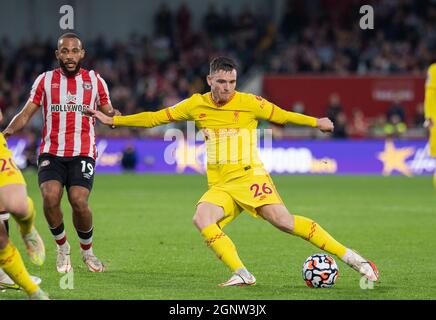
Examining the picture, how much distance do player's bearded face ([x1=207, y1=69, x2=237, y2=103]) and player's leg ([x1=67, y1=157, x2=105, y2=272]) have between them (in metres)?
1.56

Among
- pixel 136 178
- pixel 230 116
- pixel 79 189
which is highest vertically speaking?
pixel 230 116

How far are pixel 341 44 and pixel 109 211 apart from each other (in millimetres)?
16268

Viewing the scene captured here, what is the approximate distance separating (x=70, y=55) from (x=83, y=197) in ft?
4.35

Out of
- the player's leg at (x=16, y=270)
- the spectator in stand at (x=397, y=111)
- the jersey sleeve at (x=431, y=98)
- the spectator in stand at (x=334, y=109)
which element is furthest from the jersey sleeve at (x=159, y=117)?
the spectator in stand at (x=397, y=111)

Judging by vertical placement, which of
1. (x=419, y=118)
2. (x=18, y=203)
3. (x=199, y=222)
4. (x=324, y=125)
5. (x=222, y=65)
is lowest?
(x=419, y=118)

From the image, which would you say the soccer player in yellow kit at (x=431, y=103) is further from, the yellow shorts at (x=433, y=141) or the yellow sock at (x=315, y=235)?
the yellow sock at (x=315, y=235)

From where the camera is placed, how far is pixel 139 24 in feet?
110

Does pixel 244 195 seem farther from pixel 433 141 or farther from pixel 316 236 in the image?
pixel 433 141

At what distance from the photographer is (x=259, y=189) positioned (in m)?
8.15

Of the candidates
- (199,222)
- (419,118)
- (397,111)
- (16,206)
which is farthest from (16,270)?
(419,118)

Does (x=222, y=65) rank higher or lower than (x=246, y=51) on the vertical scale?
lower

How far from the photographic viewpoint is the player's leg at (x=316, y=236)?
26.0ft
